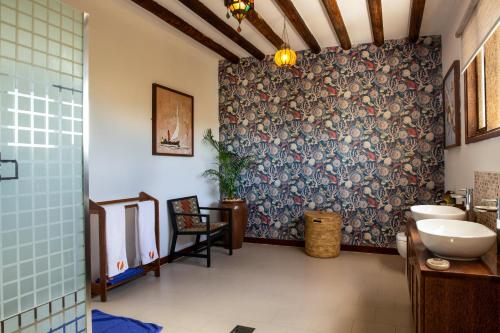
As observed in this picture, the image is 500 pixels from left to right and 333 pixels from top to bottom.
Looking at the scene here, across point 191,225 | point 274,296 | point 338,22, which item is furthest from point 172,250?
point 338,22

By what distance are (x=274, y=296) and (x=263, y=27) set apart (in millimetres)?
3080

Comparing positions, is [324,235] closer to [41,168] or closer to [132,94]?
[132,94]

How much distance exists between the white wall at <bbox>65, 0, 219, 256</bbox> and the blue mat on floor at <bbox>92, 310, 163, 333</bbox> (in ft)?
3.97

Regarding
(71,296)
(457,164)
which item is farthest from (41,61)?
(457,164)

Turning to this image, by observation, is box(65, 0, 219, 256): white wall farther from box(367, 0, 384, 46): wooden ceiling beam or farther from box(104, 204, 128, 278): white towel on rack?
box(367, 0, 384, 46): wooden ceiling beam

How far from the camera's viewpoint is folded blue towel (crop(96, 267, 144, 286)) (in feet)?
10.8

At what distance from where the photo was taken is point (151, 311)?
2.95 meters

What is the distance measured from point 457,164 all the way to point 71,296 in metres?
3.78

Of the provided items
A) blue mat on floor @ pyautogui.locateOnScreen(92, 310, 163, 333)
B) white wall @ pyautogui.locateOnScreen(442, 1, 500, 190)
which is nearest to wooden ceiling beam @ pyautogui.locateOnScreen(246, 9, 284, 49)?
white wall @ pyautogui.locateOnScreen(442, 1, 500, 190)

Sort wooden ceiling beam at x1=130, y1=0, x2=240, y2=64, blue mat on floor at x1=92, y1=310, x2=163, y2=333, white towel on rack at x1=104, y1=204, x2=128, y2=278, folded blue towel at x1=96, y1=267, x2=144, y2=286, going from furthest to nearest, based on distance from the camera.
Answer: wooden ceiling beam at x1=130, y1=0, x2=240, y2=64
folded blue towel at x1=96, y1=267, x2=144, y2=286
white towel on rack at x1=104, y1=204, x2=128, y2=278
blue mat on floor at x1=92, y1=310, x2=163, y2=333

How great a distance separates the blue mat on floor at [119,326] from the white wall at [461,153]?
278 cm

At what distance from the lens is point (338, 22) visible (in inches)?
157

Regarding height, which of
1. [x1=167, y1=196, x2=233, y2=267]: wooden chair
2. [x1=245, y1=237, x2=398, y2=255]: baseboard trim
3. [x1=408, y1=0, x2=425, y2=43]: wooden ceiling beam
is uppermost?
[x1=408, y1=0, x2=425, y2=43]: wooden ceiling beam

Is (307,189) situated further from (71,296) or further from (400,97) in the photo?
(71,296)
